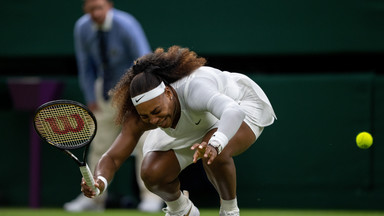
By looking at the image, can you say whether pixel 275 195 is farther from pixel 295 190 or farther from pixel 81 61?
pixel 81 61

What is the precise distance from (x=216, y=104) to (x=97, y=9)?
2886 millimetres

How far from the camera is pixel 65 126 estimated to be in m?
Result: 3.60

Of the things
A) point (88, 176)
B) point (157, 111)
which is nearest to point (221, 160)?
point (157, 111)

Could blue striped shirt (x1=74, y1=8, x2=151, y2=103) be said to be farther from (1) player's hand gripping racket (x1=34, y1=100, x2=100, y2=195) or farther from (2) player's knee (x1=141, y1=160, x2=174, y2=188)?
(1) player's hand gripping racket (x1=34, y1=100, x2=100, y2=195)

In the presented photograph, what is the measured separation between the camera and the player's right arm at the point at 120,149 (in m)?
3.70

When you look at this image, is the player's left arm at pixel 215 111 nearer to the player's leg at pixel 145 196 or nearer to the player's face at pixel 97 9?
the player's leg at pixel 145 196

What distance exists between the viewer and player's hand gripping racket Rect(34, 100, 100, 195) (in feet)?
11.6

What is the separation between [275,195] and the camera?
254 inches

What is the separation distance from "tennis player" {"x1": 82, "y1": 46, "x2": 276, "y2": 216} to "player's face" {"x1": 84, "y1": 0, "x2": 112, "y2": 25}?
2.08 m

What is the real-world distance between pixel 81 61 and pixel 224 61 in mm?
1471

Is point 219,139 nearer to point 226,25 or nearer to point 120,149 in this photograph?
point 120,149

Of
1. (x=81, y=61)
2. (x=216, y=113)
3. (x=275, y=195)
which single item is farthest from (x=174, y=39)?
(x=216, y=113)

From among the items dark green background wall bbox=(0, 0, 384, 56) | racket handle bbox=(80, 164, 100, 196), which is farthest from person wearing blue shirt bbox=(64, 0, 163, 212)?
racket handle bbox=(80, 164, 100, 196)

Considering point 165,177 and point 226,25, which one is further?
point 226,25
